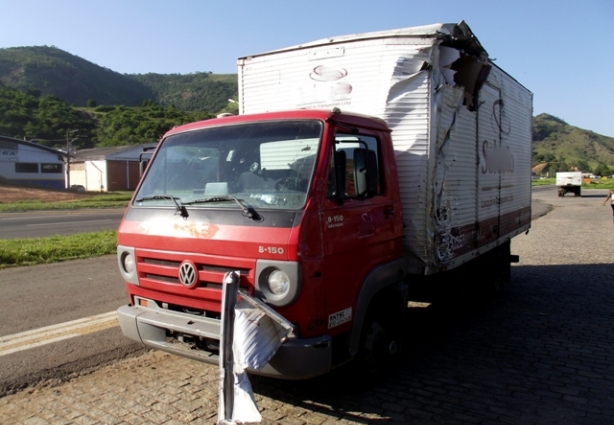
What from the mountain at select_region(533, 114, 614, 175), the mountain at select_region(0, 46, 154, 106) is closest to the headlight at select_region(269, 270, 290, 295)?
the mountain at select_region(533, 114, 614, 175)

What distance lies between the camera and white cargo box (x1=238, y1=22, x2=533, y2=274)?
16.8 ft

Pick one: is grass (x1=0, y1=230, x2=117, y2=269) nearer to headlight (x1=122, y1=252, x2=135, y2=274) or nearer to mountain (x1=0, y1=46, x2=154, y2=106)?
headlight (x1=122, y1=252, x2=135, y2=274)

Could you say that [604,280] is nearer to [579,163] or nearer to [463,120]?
[463,120]

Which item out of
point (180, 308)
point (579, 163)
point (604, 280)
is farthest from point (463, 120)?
point (579, 163)

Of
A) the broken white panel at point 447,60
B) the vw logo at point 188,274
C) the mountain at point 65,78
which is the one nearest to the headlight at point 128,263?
the vw logo at point 188,274

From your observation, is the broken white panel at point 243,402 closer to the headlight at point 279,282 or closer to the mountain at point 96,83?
the headlight at point 279,282

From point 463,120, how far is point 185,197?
332cm

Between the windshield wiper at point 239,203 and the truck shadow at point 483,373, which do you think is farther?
the truck shadow at point 483,373

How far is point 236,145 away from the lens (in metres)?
4.42

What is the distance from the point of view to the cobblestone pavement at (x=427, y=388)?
412cm

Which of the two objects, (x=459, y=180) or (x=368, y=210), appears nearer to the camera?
(x=368, y=210)

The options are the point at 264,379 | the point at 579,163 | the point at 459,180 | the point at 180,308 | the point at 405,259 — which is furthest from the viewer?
the point at 579,163

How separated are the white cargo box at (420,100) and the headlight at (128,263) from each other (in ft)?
7.66

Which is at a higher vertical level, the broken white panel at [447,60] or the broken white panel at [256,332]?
the broken white panel at [447,60]
